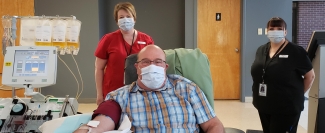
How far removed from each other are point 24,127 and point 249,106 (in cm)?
363

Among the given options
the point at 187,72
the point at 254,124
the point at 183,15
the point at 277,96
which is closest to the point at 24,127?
the point at 187,72

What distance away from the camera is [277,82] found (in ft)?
7.04

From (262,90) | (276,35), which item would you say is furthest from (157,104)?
(276,35)

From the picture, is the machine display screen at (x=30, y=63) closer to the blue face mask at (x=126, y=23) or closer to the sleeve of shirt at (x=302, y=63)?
the blue face mask at (x=126, y=23)

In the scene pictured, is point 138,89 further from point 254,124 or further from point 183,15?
point 183,15

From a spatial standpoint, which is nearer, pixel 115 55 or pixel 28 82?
pixel 28 82

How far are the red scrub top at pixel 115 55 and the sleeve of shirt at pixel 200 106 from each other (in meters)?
0.71

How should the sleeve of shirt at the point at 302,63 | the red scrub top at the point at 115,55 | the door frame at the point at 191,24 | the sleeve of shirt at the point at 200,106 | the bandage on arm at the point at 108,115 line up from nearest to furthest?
the bandage on arm at the point at 108,115, the sleeve of shirt at the point at 200,106, the sleeve of shirt at the point at 302,63, the red scrub top at the point at 115,55, the door frame at the point at 191,24

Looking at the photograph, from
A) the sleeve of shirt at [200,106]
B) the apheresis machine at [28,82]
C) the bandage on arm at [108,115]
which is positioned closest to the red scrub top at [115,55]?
the apheresis machine at [28,82]

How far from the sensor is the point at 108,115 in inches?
61.4

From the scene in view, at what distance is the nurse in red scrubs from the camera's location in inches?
87.5

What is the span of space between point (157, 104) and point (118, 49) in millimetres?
717

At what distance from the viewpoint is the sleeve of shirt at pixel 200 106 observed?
1.65m

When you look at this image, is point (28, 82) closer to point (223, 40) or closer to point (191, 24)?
point (191, 24)
